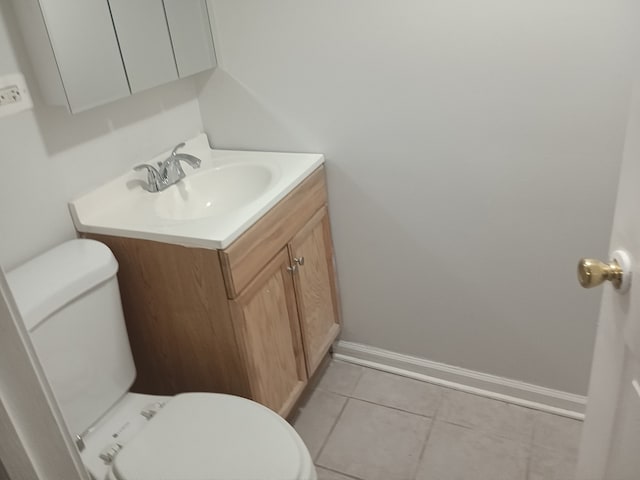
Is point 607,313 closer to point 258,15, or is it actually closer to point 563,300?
point 563,300

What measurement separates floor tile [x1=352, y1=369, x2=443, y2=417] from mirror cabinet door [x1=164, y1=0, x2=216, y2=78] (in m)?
1.28

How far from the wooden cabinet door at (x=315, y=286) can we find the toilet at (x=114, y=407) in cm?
50

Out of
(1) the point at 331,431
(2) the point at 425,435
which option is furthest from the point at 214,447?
(2) the point at 425,435

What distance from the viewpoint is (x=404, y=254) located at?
6.11 feet

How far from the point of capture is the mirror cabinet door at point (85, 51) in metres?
1.29

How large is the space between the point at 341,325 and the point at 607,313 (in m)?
1.32

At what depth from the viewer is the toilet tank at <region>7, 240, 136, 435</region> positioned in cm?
122

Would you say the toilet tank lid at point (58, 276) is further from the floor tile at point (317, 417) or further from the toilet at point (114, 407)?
the floor tile at point (317, 417)

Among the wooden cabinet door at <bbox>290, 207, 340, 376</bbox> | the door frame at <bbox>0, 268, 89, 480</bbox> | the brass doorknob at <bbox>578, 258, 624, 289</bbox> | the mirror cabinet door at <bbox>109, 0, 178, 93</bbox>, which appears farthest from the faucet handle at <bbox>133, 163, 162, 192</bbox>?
the brass doorknob at <bbox>578, 258, 624, 289</bbox>

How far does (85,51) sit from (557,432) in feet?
5.94

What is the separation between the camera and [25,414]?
0.55 meters

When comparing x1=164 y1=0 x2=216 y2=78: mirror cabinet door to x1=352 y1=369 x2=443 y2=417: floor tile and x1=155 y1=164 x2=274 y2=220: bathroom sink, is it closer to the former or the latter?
x1=155 y1=164 x2=274 y2=220: bathroom sink

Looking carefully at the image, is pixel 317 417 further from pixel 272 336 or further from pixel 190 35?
pixel 190 35

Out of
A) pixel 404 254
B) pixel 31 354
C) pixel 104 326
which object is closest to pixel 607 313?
pixel 31 354
